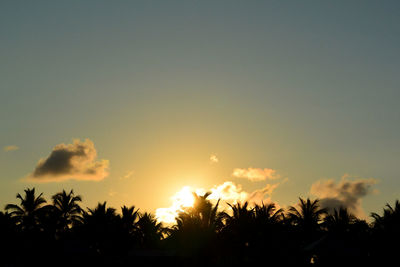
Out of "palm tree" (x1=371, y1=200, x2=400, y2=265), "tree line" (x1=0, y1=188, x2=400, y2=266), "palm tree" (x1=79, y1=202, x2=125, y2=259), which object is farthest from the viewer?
"palm tree" (x1=79, y1=202, x2=125, y2=259)

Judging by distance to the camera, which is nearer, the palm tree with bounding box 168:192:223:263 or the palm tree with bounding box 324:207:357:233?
the palm tree with bounding box 168:192:223:263

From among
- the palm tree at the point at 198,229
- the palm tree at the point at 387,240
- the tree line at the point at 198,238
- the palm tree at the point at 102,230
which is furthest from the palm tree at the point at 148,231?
the palm tree at the point at 387,240

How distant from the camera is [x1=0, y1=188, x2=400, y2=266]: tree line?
33.7m

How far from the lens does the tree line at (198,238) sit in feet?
111

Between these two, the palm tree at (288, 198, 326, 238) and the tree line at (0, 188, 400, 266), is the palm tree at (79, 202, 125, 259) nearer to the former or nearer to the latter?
the tree line at (0, 188, 400, 266)

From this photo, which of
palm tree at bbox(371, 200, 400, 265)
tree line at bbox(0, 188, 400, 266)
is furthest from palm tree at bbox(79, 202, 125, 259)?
palm tree at bbox(371, 200, 400, 265)

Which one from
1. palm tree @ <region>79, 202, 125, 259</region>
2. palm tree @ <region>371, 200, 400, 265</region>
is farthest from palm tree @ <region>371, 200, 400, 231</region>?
palm tree @ <region>79, 202, 125, 259</region>

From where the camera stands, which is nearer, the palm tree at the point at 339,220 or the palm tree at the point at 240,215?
the palm tree at the point at 240,215

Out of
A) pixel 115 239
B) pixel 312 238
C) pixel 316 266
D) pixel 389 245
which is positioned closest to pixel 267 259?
pixel 316 266

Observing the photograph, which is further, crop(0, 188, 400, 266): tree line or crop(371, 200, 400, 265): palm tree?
crop(371, 200, 400, 265): palm tree

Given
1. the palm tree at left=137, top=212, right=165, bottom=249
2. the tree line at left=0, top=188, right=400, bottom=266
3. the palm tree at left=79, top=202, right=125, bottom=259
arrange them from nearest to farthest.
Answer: the tree line at left=0, top=188, right=400, bottom=266
the palm tree at left=79, top=202, right=125, bottom=259
the palm tree at left=137, top=212, right=165, bottom=249

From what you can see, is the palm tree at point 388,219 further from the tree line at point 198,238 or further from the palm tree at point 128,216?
the palm tree at point 128,216

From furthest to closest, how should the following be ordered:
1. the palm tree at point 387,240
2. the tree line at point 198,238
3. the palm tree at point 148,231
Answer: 1. the palm tree at point 148,231
2. the palm tree at point 387,240
3. the tree line at point 198,238

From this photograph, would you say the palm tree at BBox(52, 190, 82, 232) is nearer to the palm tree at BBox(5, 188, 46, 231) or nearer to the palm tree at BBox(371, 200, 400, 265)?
the palm tree at BBox(5, 188, 46, 231)
